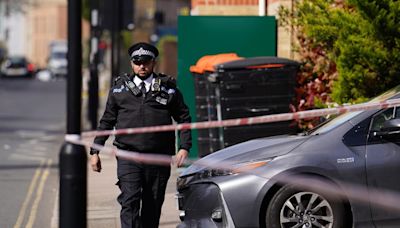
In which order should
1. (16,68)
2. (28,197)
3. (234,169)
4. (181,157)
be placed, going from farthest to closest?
(16,68) < (28,197) < (234,169) < (181,157)

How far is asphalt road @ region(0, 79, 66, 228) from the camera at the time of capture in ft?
36.8

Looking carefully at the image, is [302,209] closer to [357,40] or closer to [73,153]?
[73,153]

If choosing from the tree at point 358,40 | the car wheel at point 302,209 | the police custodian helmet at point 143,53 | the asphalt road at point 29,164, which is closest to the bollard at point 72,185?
the police custodian helmet at point 143,53

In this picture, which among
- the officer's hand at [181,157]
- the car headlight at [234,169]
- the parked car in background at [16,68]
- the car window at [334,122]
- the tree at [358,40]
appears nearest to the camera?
the officer's hand at [181,157]

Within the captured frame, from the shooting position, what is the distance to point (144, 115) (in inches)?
304

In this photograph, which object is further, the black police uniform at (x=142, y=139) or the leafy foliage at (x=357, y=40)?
the leafy foliage at (x=357, y=40)

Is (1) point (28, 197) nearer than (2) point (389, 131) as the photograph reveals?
No

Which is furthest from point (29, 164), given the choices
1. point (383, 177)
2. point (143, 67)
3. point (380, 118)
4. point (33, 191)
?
point (383, 177)

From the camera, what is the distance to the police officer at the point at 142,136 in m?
7.67

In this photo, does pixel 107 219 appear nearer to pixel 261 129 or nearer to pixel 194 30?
pixel 261 129

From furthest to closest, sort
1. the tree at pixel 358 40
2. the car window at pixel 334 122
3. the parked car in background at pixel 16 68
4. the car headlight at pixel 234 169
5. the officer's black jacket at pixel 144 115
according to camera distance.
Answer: the parked car in background at pixel 16 68 < the tree at pixel 358 40 < the car window at pixel 334 122 < the car headlight at pixel 234 169 < the officer's black jacket at pixel 144 115

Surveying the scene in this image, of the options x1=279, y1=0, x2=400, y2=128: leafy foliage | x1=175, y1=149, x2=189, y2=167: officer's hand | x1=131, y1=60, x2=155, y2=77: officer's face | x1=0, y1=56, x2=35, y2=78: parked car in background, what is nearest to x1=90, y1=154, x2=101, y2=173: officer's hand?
x1=175, y1=149, x2=189, y2=167: officer's hand

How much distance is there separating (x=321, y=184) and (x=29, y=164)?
29.6 ft

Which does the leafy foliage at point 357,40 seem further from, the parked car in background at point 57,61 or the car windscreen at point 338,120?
the parked car in background at point 57,61
